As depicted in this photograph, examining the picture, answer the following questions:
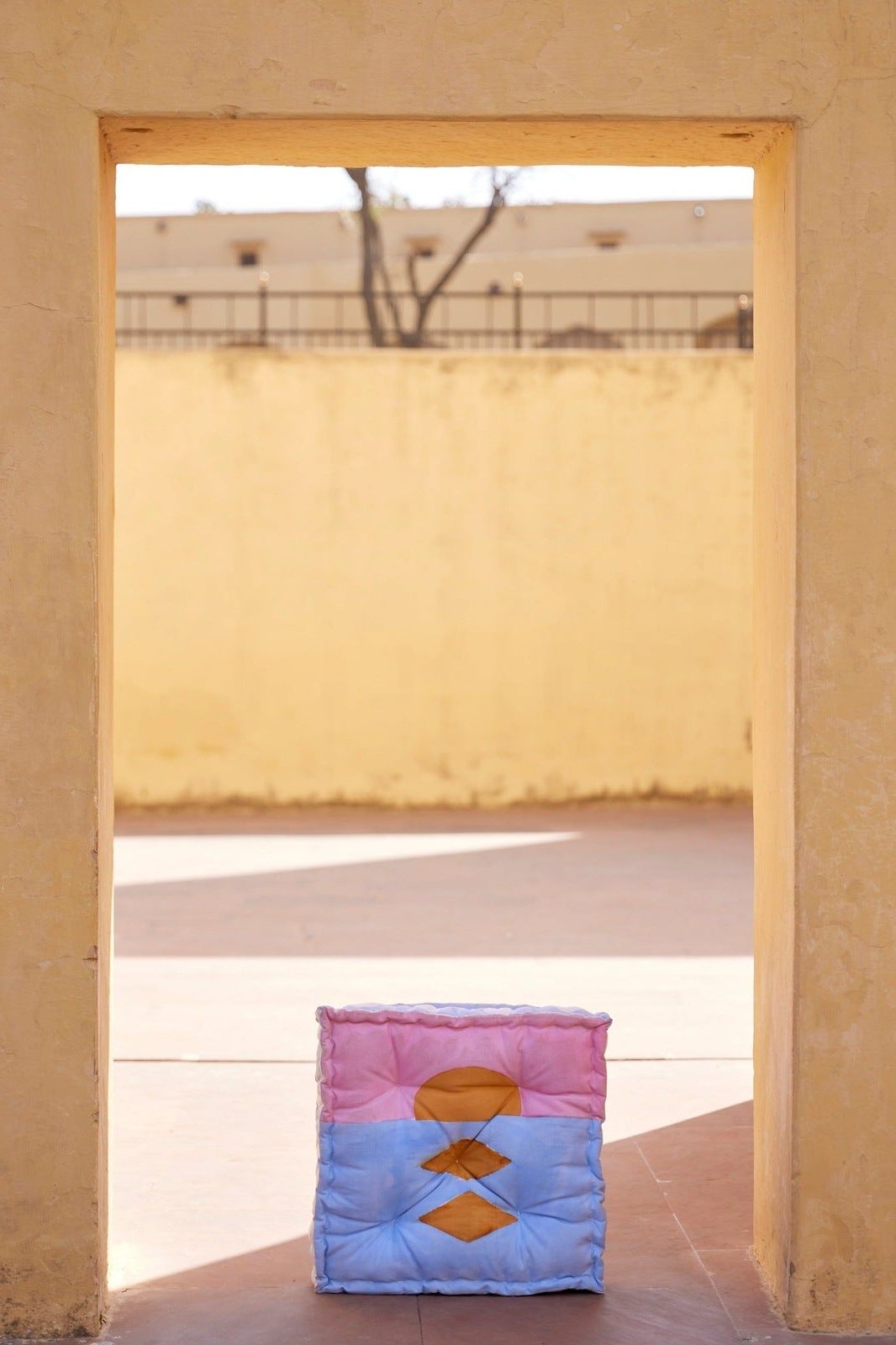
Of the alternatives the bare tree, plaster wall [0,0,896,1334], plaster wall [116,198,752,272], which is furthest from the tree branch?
plaster wall [0,0,896,1334]

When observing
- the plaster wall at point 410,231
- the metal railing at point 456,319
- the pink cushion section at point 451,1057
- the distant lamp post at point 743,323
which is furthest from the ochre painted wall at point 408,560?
the plaster wall at point 410,231

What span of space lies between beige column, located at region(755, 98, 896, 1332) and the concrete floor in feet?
1.06

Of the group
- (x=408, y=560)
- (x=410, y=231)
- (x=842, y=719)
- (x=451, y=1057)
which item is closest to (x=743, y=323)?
(x=408, y=560)

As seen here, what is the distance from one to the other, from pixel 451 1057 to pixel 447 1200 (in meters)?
0.33

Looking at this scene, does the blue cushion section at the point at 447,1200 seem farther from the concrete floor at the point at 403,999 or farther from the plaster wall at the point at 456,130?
the plaster wall at the point at 456,130

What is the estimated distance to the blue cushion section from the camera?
371 centimetres

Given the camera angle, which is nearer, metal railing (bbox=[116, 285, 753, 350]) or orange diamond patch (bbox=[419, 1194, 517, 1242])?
orange diamond patch (bbox=[419, 1194, 517, 1242])

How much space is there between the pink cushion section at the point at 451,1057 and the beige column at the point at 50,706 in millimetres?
589

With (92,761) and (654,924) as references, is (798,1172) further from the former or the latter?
(654,924)

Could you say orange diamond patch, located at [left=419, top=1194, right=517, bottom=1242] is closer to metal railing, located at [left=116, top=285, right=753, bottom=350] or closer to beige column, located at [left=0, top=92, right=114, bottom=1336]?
beige column, located at [left=0, top=92, right=114, bottom=1336]

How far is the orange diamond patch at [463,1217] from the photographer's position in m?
3.72

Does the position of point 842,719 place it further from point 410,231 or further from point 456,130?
point 410,231

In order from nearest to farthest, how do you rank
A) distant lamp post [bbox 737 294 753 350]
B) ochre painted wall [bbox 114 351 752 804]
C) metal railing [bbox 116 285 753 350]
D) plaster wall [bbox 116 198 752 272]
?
ochre painted wall [bbox 114 351 752 804], distant lamp post [bbox 737 294 753 350], metal railing [bbox 116 285 753 350], plaster wall [bbox 116 198 752 272]

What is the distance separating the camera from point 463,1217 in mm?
3727
